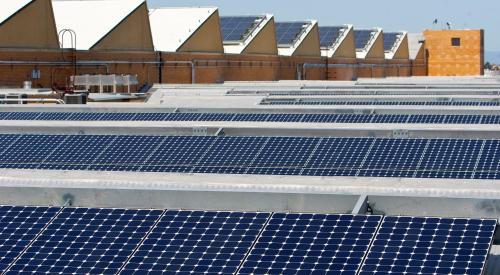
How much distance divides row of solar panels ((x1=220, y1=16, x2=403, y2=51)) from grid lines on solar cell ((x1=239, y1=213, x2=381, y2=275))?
61328 millimetres

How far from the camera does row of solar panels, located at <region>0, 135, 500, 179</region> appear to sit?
671 inches

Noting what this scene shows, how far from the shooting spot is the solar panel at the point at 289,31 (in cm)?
7812

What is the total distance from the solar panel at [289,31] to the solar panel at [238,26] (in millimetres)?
4339

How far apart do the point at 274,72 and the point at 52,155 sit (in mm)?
54627

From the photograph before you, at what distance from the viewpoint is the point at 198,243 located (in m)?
9.31

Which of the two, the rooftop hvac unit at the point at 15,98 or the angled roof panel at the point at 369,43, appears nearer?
the rooftop hvac unit at the point at 15,98

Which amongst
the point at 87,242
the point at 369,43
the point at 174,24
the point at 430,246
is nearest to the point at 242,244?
the point at 87,242

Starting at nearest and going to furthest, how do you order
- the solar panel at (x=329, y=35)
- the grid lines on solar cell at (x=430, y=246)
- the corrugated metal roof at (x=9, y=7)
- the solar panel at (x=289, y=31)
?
the grid lines on solar cell at (x=430, y=246), the corrugated metal roof at (x=9, y=7), the solar panel at (x=289, y=31), the solar panel at (x=329, y=35)

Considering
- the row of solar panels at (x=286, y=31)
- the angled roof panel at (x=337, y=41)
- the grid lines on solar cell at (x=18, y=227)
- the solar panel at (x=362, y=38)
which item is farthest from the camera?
the solar panel at (x=362, y=38)

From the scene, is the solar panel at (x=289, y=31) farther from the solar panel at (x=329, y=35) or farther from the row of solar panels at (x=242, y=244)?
the row of solar panels at (x=242, y=244)

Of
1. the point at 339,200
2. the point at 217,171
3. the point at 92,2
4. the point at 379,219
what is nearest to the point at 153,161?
the point at 217,171

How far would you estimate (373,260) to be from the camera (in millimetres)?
8734

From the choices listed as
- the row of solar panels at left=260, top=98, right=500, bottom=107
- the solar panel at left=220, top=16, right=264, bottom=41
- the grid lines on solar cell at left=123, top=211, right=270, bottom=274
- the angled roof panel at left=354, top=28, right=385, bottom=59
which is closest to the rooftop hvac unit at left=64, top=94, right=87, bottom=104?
the row of solar panels at left=260, top=98, right=500, bottom=107

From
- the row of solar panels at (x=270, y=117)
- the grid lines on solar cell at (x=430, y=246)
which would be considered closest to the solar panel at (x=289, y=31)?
the row of solar panels at (x=270, y=117)
